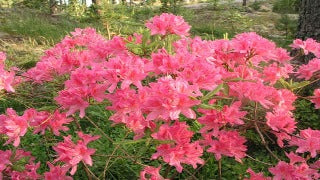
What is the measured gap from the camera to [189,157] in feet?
5.22

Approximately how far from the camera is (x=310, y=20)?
3.46m

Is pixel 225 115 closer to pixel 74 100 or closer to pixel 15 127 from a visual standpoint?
pixel 74 100

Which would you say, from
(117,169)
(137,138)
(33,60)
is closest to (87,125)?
(117,169)

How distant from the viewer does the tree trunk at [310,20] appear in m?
3.41

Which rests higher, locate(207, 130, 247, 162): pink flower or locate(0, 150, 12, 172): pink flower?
locate(207, 130, 247, 162): pink flower

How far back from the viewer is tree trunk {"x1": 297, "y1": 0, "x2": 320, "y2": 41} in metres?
3.41

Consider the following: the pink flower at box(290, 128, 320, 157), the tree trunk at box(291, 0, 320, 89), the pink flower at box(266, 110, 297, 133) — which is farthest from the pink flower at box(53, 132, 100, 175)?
the tree trunk at box(291, 0, 320, 89)

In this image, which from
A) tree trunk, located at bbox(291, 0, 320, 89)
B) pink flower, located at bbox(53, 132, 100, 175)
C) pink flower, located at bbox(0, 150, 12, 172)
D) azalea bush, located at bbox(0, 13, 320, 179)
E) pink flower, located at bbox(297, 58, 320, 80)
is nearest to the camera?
azalea bush, located at bbox(0, 13, 320, 179)

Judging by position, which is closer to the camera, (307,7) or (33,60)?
(307,7)

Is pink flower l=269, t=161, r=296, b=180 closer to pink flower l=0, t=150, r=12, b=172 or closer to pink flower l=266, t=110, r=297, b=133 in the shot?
pink flower l=266, t=110, r=297, b=133

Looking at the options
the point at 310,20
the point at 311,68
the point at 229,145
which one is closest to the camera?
the point at 229,145

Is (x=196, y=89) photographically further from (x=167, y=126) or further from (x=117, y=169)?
(x=117, y=169)

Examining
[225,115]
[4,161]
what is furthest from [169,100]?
[4,161]

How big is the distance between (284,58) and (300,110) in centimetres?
113
